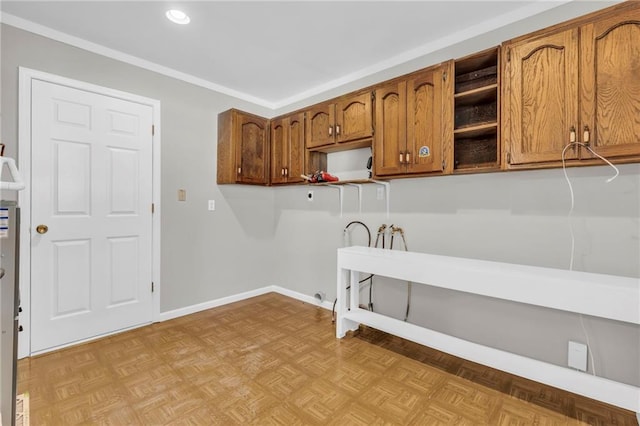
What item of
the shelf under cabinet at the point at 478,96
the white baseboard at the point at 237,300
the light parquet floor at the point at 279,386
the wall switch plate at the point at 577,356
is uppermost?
the shelf under cabinet at the point at 478,96

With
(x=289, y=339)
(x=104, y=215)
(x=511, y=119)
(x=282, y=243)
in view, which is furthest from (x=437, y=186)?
(x=104, y=215)

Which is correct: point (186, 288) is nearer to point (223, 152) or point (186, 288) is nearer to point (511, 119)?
point (223, 152)

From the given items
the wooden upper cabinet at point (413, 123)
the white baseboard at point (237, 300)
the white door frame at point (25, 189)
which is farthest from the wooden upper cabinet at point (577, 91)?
the white door frame at point (25, 189)

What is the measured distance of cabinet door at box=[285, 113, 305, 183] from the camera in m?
3.38

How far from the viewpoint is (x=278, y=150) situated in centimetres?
368

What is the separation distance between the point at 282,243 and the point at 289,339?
1.56m

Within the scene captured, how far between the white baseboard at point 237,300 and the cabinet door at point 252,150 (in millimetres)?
1477

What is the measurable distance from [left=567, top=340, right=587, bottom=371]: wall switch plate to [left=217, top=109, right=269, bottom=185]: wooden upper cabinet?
10.6 ft

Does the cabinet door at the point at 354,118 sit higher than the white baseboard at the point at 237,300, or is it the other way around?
the cabinet door at the point at 354,118

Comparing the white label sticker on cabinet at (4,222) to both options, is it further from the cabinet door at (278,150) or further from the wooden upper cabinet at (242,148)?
the cabinet door at (278,150)

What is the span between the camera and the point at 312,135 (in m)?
3.26

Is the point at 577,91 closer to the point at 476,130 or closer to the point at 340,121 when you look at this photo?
the point at 476,130

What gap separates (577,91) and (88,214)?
3806 millimetres

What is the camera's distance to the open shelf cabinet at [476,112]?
219cm
